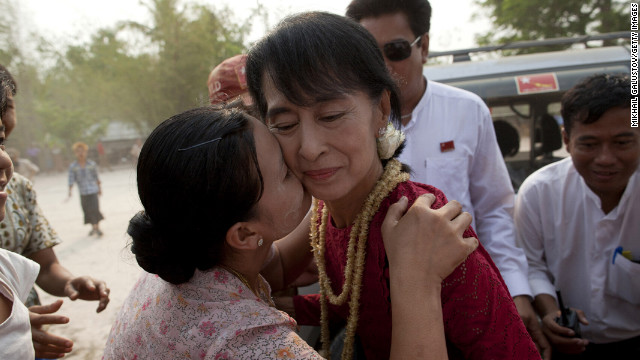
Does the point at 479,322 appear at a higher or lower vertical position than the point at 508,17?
lower

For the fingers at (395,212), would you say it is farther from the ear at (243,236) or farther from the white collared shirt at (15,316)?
the white collared shirt at (15,316)

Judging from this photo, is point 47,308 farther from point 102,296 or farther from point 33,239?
point 33,239

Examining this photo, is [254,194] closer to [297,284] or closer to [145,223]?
[145,223]

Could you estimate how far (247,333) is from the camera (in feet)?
3.54

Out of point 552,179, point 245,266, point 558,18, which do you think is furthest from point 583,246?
point 558,18

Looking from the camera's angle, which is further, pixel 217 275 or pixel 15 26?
pixel 15 26

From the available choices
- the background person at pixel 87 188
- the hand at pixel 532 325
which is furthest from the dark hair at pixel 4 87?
the background person at pixel 87 188

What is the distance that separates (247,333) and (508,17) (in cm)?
1355

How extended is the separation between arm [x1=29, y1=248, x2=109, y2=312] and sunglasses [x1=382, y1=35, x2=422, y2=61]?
198cm

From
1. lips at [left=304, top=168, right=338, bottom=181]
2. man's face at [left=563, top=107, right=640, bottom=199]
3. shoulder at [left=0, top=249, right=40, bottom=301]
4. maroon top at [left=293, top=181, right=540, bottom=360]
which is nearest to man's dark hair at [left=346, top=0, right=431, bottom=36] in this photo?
man's face at [left=563, top=107, right=640, bottom=199]

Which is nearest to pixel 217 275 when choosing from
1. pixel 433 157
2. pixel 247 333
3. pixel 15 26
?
pixel 247 333

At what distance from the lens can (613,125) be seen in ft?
6.89

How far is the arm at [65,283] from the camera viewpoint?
2.14 metres

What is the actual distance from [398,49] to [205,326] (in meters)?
1.81
